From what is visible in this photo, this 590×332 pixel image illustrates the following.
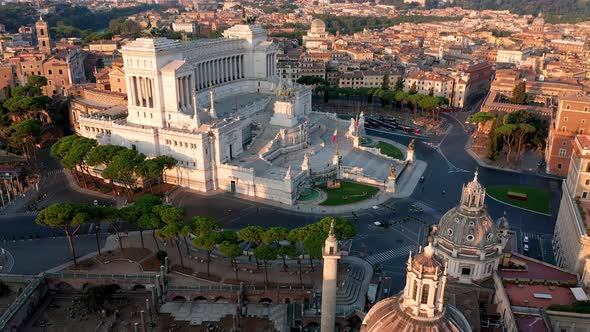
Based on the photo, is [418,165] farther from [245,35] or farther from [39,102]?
[39,102]

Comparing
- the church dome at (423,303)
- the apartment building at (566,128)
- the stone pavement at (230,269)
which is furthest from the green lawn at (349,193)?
the church dome at (423,303)

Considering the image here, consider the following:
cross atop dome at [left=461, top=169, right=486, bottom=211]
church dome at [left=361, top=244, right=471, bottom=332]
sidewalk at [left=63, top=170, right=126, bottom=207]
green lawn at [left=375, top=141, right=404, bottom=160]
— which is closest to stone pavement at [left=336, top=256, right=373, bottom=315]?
cross atop dome at [left=461, top=169, right=486, bottom=211]

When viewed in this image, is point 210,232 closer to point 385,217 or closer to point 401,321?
point 385,217

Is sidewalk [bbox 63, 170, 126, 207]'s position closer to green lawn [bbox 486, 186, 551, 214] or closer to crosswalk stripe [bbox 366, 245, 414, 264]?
crosswalk stripe [bbox 366, 245, 414, 264]

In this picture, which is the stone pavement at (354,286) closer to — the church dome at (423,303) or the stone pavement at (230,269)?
the stone pavement at (230,269)

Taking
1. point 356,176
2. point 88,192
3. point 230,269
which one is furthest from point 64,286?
point 356,176

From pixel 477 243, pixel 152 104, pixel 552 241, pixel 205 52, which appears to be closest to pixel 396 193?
pixel 552 241
